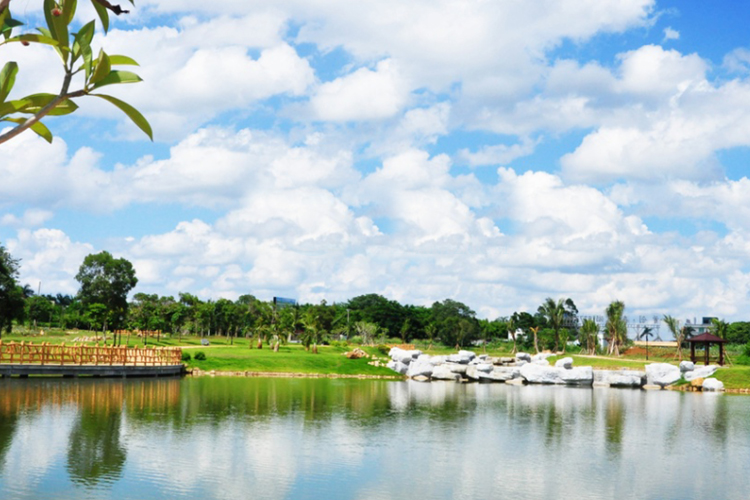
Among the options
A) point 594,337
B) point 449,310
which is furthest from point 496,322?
point 594,337

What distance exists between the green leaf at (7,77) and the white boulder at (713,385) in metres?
60.9

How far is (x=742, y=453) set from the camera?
2719cm

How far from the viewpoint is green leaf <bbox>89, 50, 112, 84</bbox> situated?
22.9ft

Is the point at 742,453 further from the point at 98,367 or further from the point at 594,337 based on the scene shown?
the point at 594,337

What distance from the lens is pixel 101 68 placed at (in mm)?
7062

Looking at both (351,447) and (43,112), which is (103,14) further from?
(351,447)

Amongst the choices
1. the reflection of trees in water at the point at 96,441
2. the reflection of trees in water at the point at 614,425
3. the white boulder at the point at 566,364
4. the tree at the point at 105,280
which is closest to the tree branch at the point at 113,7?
the reflection of trees in water at the point at 96,441

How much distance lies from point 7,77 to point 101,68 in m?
1.00

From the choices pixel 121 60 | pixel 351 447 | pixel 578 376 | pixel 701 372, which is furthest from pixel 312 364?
pixel 121 60

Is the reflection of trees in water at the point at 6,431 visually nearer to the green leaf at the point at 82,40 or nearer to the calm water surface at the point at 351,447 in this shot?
the calm water surface at the point at 351,447

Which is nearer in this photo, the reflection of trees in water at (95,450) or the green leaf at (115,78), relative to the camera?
the green leaf at (115,78)

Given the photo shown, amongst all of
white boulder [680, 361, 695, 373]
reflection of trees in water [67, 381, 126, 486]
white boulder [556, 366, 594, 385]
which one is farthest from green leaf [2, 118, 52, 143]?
white boulder [680, 361, 695, 373]

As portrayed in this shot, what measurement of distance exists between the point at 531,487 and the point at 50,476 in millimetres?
13256

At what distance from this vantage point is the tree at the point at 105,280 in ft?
291
